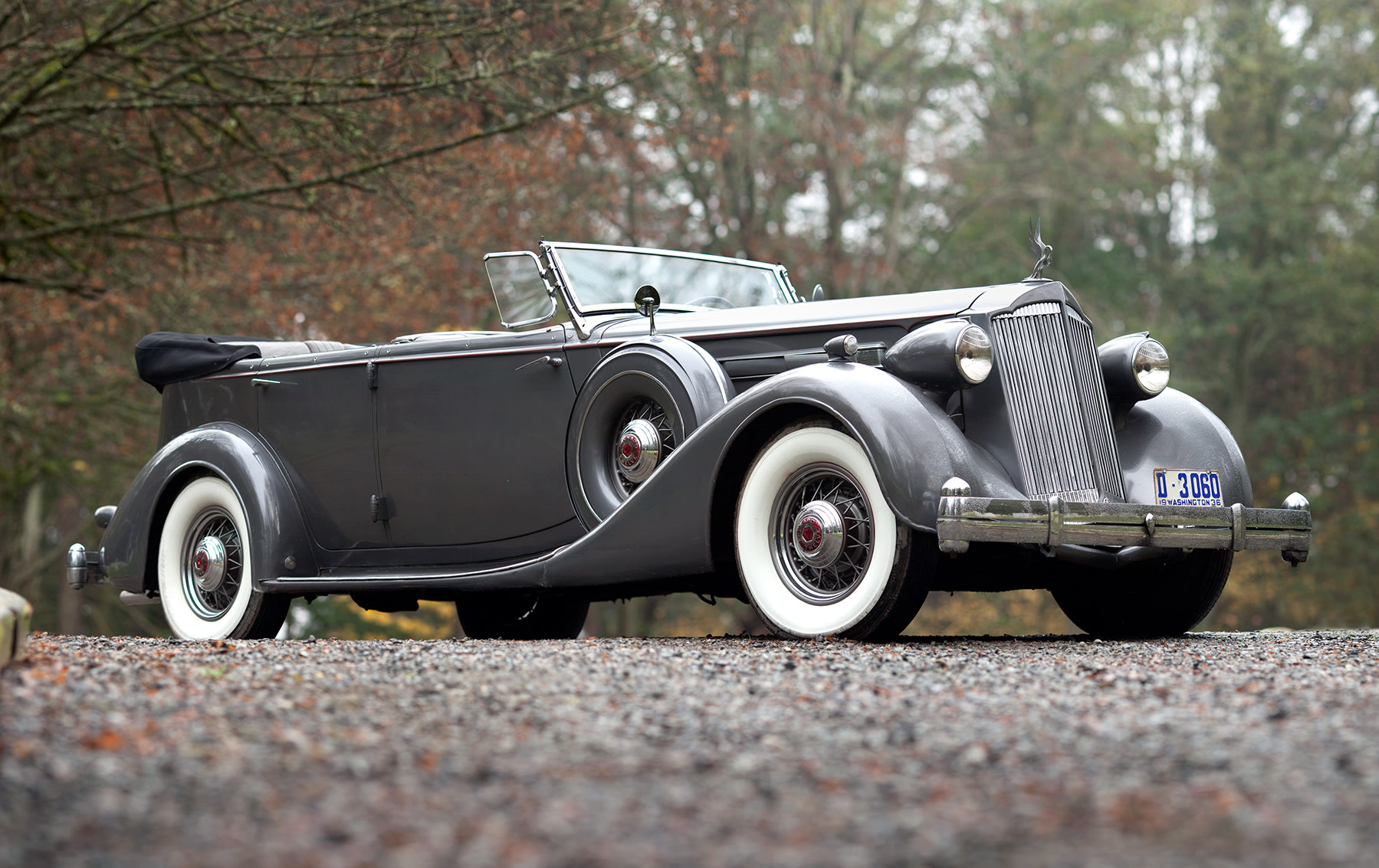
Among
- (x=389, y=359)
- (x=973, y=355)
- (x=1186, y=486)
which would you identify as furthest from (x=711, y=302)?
(x=1186, y=486)

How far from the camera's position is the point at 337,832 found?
2.21 meters

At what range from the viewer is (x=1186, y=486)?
6141mm

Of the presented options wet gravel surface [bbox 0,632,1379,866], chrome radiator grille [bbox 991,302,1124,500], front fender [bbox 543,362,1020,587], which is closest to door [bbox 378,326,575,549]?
front fender [bbox 543,362,1020,587]

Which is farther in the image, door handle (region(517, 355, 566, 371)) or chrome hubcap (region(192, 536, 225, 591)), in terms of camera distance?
chrome hubcap (region(192, 536, 225, 591))

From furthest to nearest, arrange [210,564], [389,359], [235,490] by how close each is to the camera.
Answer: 1. [210,564]
2. [235,490]
3. [389,359]

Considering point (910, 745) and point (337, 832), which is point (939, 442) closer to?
point (910, 745)

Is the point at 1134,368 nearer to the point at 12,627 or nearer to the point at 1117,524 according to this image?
the point at 1117,524

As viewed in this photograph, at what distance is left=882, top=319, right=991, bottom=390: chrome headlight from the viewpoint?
5.58m

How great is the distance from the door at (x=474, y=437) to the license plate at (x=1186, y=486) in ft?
8.18

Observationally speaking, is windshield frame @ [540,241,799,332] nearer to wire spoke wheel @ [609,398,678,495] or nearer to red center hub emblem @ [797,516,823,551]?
wire spoke wheel @ [609,398,678,495]

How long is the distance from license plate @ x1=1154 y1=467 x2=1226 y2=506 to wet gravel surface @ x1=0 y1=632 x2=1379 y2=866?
1.78 meters

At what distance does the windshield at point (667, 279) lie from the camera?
7098 mm

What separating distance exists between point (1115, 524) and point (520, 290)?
122 inches

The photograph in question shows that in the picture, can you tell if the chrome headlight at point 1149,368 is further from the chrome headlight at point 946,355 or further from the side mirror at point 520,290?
the side mirror at point 520,290
